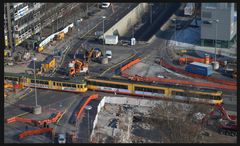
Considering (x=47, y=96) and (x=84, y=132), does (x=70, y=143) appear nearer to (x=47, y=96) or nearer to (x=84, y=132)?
(x=84, y=132)

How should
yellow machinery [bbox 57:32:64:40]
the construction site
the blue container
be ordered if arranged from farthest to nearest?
1. yellow machinery [bbox 57:32:64:40]
2. the blue container
3. the construction site

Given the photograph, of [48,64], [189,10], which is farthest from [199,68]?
[189,10]

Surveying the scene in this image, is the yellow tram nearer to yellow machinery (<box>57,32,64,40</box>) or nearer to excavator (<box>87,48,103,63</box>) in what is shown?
excavator (<box>87,48,103,63</box>)

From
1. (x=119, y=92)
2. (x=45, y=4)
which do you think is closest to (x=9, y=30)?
(x=45, y=4)

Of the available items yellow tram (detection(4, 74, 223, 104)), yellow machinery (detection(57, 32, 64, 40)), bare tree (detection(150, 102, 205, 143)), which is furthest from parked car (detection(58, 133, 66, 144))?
yellow machinery (detection(57, 32, 64, 40))

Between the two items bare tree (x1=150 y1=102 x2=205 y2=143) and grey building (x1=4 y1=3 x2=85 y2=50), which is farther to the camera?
grey building (x1=4 y1=3 x2=85 y2=50)

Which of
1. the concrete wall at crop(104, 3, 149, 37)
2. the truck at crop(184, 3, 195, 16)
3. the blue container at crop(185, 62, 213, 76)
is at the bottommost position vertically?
the blue container at crop(185, 62, 213, 76)
